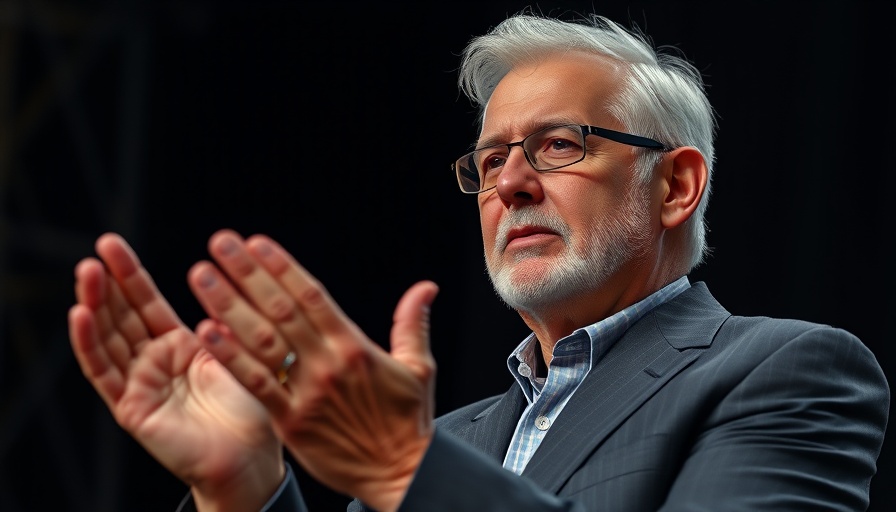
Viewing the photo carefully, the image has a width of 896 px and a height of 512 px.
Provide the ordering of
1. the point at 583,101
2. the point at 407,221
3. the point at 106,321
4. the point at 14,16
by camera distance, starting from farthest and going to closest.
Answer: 1. the point at 407,221
2. the point at 14,16
3. the point at 583,101
4. the point at 106,321

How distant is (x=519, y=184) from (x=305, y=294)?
973mm

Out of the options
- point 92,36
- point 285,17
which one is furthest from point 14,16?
point 285,17

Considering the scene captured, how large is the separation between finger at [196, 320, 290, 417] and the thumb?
132 millimetres

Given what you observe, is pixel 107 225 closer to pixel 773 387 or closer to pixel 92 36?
pixel 92 36

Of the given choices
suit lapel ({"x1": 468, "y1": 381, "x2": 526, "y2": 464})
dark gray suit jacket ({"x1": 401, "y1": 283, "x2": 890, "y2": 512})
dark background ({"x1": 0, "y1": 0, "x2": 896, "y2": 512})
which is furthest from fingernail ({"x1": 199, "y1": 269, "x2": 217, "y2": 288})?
dark background ({"x1": 0, "y1": 0, "x2": 896, "y2": 512})

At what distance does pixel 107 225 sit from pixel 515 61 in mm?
2204

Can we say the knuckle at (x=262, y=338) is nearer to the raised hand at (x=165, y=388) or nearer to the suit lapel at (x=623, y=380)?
the raised hand at (x=165, y=388)

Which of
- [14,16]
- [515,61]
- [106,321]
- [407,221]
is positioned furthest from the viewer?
[407,221]

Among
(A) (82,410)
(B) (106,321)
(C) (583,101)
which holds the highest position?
(B) (106,321)

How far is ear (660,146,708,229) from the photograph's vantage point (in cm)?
214

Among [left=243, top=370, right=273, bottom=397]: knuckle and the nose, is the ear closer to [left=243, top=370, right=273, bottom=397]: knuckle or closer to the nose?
the nose

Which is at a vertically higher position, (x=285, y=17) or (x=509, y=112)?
(x=285, y=17)

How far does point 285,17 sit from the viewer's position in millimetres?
4383

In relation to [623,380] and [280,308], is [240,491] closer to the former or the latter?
[280,308]
